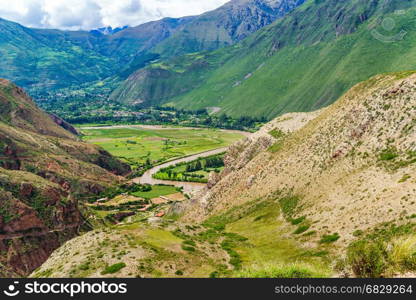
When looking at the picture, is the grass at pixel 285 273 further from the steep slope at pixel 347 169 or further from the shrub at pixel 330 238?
the shrub at pixel 330 238

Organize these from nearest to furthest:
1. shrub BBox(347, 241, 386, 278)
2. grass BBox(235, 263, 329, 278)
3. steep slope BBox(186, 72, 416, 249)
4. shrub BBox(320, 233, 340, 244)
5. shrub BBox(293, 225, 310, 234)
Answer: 1. shrub BBox(347, 241, 386, 278)
2. grass BBox(235, 263, 329, 278)
3. shrub BBox(320, 233, 340, 244)
4. steep slope BBox(186, 72, 416, 249)
5. shrub BBox(293, 225, 310, 234)

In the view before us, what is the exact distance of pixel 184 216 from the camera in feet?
349

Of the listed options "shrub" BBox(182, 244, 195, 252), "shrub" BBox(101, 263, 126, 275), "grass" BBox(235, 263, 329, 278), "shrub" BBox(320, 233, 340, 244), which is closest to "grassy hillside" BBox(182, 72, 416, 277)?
"shrub" BBox(320, 233, 340, 244)

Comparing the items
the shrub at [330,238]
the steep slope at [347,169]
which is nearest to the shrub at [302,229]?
the steep slope at [347,169]

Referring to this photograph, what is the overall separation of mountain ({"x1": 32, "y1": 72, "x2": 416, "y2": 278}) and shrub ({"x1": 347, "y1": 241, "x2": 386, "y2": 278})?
Answer: 6cm

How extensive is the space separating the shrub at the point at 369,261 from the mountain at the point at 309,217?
0.19 ft

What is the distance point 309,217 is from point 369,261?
37.7m

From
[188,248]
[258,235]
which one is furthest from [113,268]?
[258,235]

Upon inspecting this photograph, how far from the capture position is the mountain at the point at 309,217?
1416 inches

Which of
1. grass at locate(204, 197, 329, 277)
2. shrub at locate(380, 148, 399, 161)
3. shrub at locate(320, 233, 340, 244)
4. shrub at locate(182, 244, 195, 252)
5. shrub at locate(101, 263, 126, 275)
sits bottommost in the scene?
grass at locate(204, 197, 329, 277)

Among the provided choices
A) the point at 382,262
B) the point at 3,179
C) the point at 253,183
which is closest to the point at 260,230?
the point at 253,183

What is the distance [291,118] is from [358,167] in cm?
5845

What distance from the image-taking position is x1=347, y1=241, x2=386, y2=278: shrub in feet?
66.4

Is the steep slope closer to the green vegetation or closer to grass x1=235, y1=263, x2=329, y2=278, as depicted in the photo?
grass x1=235, y1=263, x2=329, y2=278
